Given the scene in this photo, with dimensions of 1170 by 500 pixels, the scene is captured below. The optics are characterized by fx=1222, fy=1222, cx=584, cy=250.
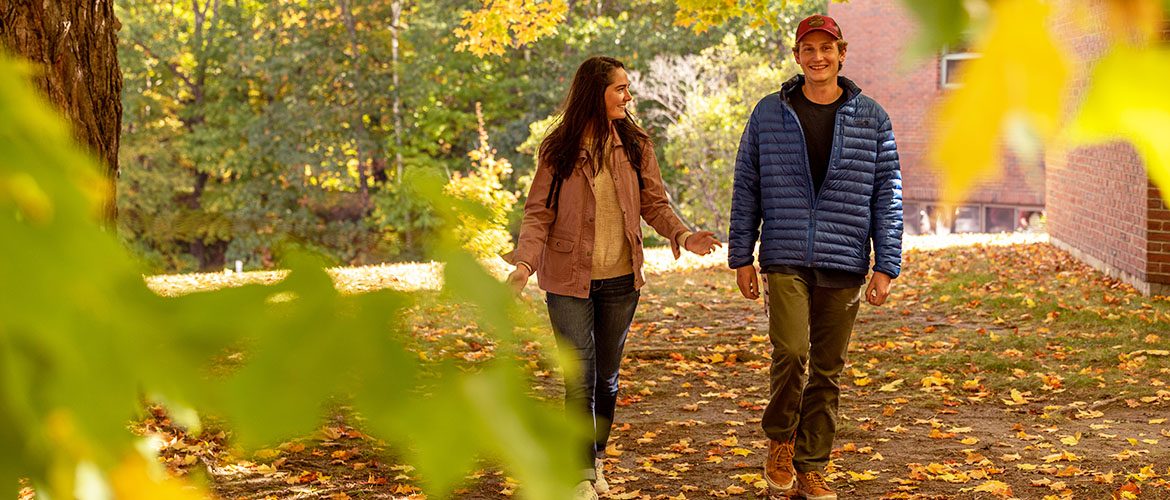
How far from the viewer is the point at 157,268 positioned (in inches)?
27.5

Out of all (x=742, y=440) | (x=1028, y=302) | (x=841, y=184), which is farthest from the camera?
(x=1028, y=302)

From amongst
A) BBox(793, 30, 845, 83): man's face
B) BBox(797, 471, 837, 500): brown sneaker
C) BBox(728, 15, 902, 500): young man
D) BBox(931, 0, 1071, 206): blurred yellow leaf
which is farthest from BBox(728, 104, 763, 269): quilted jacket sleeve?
BBox(931, 0, 1071, 206): blurred yellow leaf

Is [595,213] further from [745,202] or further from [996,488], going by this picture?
[996,488]

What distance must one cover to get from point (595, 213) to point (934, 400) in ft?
12.5

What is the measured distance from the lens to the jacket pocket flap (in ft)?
15.4

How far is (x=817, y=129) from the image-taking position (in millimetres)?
4762

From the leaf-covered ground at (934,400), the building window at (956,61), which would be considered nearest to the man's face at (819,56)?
the leaf-covered ground at (934,400)

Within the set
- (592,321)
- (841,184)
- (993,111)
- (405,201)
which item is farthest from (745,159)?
(993,111)

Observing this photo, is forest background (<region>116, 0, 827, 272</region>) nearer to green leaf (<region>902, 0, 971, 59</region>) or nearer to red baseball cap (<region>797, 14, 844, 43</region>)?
red baseball cap (<region>797, 14, 844, 43</region>)

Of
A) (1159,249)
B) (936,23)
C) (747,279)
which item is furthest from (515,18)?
(936,23)

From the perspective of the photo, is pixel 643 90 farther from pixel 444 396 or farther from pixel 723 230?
pixel 444 396

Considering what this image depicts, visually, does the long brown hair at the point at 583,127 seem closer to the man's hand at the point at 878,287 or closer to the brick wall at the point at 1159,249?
the man's hand at the point at 878,287

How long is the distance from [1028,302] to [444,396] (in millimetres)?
10893

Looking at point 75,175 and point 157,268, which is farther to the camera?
point 157,268
